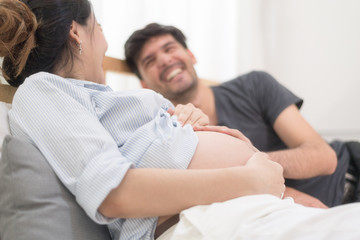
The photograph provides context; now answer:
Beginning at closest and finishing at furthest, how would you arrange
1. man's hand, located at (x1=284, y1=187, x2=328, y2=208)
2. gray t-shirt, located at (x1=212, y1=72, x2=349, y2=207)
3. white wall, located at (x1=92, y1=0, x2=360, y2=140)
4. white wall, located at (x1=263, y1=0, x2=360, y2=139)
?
man's hand, located at (x1=284, y1=187, x2=328, y2=208) < gray t-shirt, located at (x1=212, y1=72, x2=349, y2=207) < white wall, located at (x1=92, y1=0, x2=360, y2=140) < white wall, located at (x1=263, y1=0, x2=360, y2=139)

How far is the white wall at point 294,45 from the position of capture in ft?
7.20

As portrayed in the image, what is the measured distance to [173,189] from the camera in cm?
65

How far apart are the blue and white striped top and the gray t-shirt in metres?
0.73

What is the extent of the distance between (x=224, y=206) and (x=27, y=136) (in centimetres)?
42

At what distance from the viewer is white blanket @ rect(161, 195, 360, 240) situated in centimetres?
56

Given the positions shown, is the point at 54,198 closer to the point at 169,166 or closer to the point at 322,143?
the point at 169,166

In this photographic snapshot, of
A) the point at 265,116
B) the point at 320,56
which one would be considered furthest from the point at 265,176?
the point at 320,56

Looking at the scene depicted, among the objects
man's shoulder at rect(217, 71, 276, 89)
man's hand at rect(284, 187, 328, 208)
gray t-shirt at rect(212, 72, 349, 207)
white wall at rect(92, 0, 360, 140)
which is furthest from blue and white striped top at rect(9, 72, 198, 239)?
white wall at rect(92, 0, 360, 140)

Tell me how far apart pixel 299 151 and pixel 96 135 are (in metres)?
0.97

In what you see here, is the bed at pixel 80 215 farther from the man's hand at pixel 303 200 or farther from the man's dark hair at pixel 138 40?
the man's dark hair at pixel 138 40

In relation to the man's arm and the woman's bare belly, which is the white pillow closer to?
the woman's bare belly

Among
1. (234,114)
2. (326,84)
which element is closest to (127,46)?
(234,114)

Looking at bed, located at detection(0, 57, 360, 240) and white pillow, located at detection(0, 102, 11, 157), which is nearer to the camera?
bed, located at detection(0, 57, 360, 240)

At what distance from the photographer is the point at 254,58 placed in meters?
2.44
